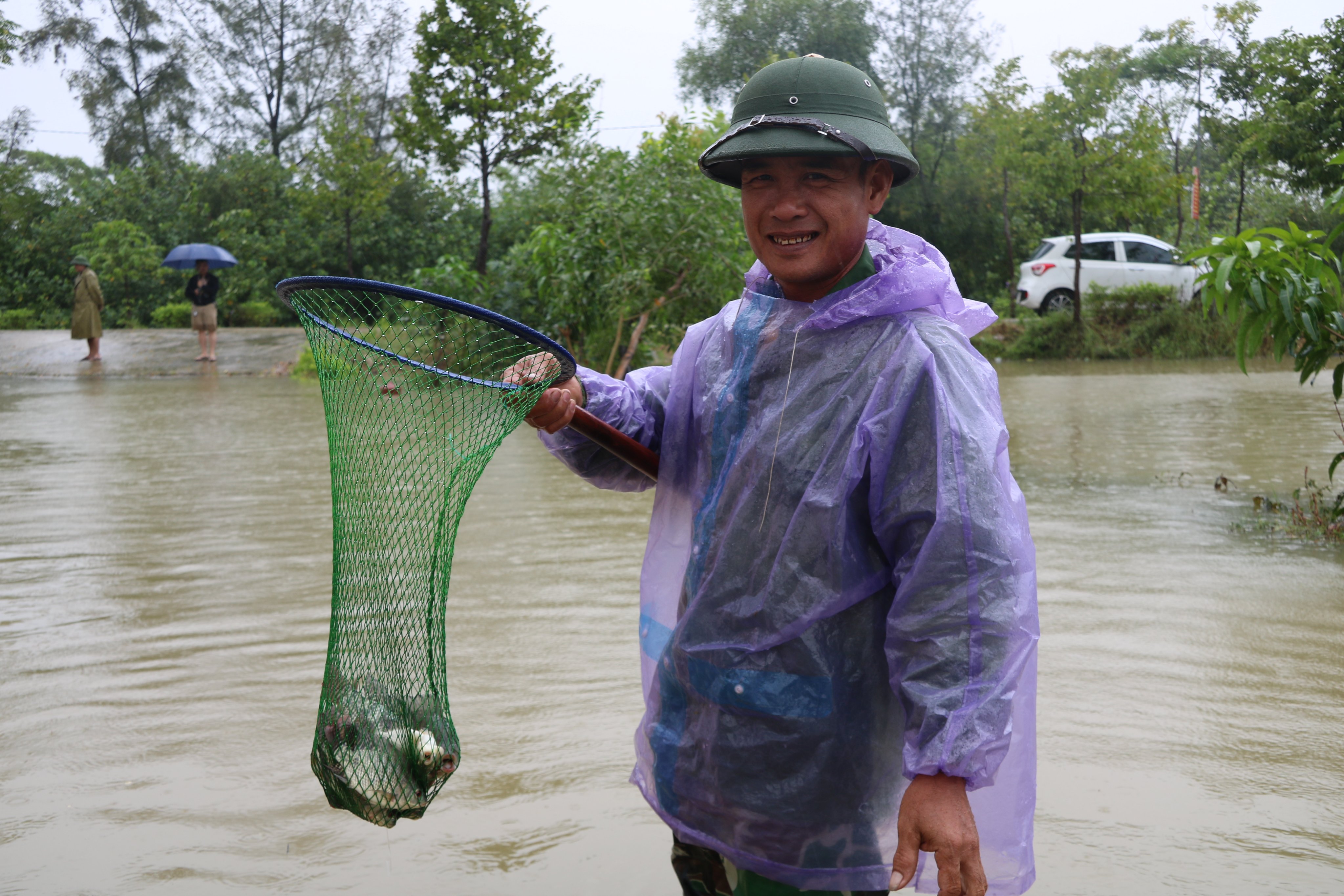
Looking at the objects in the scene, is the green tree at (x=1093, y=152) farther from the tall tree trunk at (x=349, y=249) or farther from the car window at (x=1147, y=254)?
the tall tree trunk at (x=349, y=249)

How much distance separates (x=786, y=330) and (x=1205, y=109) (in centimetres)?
2475

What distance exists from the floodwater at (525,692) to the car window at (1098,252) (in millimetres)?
11942

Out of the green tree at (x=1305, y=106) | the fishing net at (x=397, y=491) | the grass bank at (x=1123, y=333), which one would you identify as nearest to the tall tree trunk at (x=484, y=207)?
the grass bank at (x=1123, y=333)

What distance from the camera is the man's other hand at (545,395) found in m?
2.00

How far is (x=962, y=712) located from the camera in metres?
1.62

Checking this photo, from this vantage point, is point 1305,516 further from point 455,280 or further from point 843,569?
point 455,280

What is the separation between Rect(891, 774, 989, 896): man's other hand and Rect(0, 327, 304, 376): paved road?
15.9 metres

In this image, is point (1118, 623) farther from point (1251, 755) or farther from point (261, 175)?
point (261, 175)

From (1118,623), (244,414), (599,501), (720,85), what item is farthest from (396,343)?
(720,85)

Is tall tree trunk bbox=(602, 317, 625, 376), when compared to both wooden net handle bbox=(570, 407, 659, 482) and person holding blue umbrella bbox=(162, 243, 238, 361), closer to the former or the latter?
person holding blue umbrella bbox=(162, 243, 238, 361)

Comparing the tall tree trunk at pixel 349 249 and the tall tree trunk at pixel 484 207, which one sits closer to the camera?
the tall tree trunk at pixel 484 207

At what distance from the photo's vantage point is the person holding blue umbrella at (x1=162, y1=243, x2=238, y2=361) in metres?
16.6

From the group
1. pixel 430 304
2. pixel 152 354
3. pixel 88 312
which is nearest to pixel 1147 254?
pixel 152 354

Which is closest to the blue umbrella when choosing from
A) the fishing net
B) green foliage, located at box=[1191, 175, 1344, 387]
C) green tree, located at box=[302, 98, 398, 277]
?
green tree, located at box=[302, 98, 398, 277]
